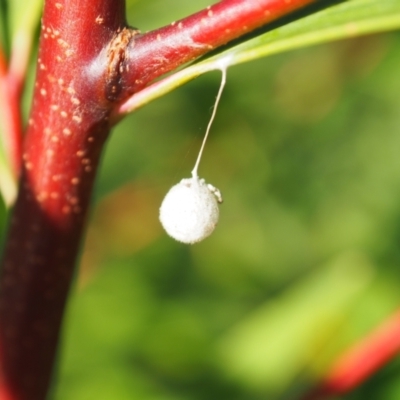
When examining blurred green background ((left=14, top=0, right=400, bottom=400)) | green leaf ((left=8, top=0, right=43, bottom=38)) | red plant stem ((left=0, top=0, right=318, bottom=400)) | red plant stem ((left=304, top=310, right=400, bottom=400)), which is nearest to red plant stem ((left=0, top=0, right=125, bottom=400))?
red plant stem ((left=0, top=0, right=318, bottom=400))

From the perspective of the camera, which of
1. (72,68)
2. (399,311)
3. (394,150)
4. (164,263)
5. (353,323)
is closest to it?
(72,68)

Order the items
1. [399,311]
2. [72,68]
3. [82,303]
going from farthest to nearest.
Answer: [82,303] < [399,311] < [72,68]

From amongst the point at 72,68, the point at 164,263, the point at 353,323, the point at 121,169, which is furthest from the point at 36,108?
the point at 121,169

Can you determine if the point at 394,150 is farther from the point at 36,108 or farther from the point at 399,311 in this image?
the point at 36,108

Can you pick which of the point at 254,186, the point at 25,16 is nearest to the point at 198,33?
the point at 25,16

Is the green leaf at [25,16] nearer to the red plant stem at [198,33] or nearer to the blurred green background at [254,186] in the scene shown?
the red plant stem at [198,33]

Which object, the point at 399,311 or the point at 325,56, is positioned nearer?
the point at 399,311

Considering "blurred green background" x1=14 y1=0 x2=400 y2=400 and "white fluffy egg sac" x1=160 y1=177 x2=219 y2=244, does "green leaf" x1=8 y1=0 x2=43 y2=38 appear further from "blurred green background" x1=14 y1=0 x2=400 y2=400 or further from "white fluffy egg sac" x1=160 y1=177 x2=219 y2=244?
"blurred green background" x1=14 y1=0 x2=400 y2=400
